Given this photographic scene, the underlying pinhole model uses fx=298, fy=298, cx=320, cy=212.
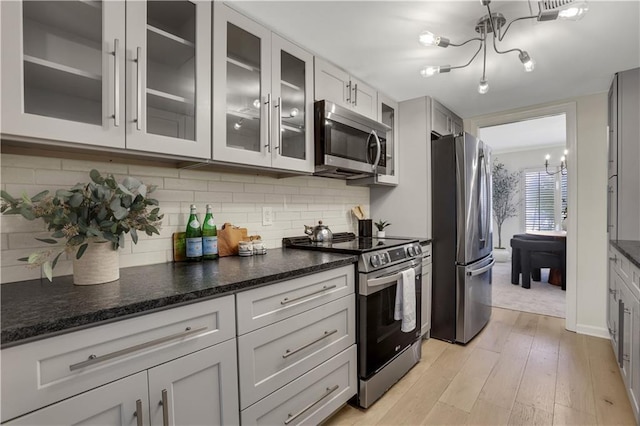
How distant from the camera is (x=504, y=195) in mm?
6750

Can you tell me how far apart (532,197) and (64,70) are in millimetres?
7893

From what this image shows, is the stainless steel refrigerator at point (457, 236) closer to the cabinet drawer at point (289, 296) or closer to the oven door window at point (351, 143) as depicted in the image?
the oven door window at point (351, 143)

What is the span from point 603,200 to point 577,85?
110 cm

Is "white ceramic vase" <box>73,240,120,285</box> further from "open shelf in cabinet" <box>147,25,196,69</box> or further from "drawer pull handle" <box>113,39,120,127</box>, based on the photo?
"open shelf in cabinet" <box>147,25,196,69</box>

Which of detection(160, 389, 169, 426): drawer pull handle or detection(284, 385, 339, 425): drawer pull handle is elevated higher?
detection(160, 389, 169, 426): drawer pull handle

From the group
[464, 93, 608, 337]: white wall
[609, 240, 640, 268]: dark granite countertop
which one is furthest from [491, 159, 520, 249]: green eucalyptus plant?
[609, 240, 640, 268]: dark granite countertop

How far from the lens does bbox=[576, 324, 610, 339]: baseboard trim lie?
9.11 feet

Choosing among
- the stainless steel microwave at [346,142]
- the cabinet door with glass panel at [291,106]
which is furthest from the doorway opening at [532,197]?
the cabinet door with glass panel at [291,106]

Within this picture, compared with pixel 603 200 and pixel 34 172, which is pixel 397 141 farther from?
pixel 34 172

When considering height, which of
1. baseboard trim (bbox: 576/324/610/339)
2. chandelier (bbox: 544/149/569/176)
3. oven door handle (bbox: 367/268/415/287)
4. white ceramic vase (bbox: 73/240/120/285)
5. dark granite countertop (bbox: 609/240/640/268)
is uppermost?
chandelier (bbox: 544/149/569/176)

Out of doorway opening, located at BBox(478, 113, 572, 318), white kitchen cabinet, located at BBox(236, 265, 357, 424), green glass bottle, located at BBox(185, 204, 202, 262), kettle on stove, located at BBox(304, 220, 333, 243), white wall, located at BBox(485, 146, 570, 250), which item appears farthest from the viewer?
white wall, located at BBox(485, 146, 570, 250)

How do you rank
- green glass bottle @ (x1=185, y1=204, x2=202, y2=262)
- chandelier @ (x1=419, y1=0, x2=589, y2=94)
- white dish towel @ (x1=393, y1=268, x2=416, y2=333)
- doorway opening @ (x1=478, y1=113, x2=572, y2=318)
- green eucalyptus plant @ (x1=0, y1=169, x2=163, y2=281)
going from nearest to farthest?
1. green eucalyptus plant @ (x1=0, y1=169, x2=163, y2=281)
2. chandelier @ (x1=419, y1=0, x2=589, y2=94)
3. green glass bottle @ (x1=185, y1=204, x2=202, y2=262)
4. white dish towel @ (x1=393, y1=268, x2=416, y2=333)
5. doorway opening @ (x1=478, y1=113, x2=572, y2=318)

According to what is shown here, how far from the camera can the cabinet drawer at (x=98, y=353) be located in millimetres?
745

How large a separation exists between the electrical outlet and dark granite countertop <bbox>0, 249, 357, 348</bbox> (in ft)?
1.67
